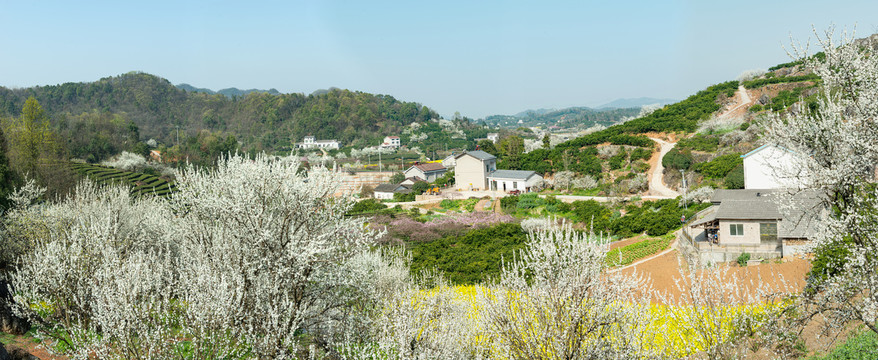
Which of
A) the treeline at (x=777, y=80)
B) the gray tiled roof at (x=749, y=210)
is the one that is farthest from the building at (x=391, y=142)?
the gray tiled roof at (x=749, y=210)

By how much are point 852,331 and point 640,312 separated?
272 inches

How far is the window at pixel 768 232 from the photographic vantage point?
20422 millimetres

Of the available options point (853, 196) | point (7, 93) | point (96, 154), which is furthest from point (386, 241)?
point (7, 93)

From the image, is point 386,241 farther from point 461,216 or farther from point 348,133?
point 348,133

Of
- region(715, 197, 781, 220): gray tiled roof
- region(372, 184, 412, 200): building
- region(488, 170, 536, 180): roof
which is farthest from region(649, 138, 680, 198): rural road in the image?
region(372, 184, 412, 200): building

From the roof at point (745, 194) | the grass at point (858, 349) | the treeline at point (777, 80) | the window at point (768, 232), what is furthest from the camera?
the treeline at point (777, 80)

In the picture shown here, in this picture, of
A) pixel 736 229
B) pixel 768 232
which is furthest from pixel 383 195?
pixel 768 232

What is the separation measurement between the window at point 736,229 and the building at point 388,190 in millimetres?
36137

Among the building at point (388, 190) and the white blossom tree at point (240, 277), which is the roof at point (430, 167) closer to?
the building at point (388, 190)

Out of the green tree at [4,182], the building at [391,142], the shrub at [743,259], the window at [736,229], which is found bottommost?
the shrub at [743,259]

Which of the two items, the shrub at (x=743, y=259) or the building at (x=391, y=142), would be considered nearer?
the shrub at (x=743, y=259)

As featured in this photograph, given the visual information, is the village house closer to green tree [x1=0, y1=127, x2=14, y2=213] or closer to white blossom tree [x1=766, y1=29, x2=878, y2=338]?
green tree [x1=0, y1=127, x2=14, y2=213]

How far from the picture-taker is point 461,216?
125 feet

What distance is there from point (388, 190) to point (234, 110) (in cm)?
11138
